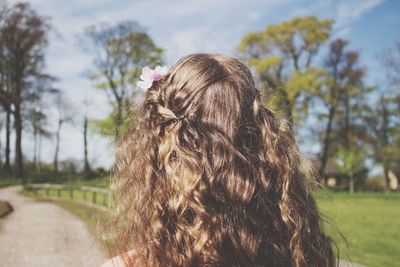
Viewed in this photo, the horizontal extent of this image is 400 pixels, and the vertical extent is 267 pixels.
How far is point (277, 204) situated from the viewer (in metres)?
1.86

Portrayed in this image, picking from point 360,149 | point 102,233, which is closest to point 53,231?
point 102,233

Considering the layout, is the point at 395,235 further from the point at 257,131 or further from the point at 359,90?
the point at 359,90

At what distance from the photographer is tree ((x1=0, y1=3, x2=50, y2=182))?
3425 centimetres

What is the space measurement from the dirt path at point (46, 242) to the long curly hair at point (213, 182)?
12.6ft

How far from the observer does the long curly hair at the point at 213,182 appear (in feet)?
5.69

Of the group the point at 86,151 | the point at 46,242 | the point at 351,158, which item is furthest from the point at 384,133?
the point at 46,242

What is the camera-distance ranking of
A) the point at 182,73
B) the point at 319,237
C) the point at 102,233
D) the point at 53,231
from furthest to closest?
1. the point at 53,231
2. the point at 102,233
3. the point at 319,237
4. the point at 182,73

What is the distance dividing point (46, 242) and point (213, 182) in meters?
7.87

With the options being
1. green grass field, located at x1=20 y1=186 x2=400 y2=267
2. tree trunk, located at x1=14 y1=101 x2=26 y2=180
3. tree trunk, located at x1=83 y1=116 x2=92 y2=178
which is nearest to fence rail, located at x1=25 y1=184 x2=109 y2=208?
green grass field, located at x1=20 y1=186 x2=400 y2=267

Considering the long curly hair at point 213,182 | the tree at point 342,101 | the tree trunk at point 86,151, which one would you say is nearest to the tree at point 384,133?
the tree at point 342,101

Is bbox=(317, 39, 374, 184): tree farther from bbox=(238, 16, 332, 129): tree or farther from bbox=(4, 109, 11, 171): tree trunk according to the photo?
bbox=(4, 109, 11, 171): tree trunk

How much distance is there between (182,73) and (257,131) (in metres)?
0.37

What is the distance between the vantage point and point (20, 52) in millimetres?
34875

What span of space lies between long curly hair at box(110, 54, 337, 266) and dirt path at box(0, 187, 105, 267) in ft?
12.6
